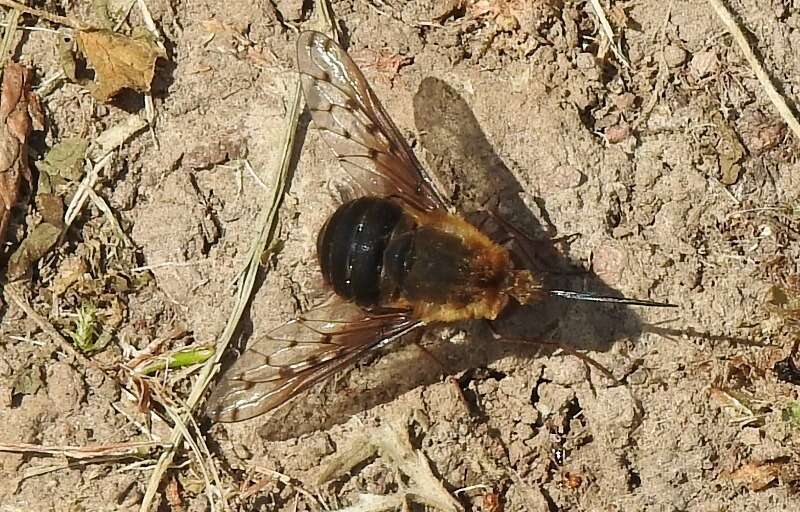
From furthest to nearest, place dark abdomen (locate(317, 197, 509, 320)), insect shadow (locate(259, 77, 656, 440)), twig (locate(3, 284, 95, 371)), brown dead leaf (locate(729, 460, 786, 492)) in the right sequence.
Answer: twig (locate(3, 284, 95, 371)), insect shadow (locate(259, 77, 656, 440)), brown dead leaf (locate(729, 460, 786, 492)), dark abdomen (locate(317, 197, 509, 320))

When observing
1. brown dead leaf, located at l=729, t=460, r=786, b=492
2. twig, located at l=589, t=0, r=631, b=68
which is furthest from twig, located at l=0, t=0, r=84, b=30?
brown dead leaf, located at l=729, t=460, r=786, b=492

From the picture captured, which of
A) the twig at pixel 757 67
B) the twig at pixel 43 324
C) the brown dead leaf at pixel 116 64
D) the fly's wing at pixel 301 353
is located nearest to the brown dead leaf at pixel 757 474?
the twig at pixel 757 67

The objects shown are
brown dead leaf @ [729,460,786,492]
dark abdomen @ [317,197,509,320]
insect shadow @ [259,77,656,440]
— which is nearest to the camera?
dark abdomen @ [317,197,509,320]

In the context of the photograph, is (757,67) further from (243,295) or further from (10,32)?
(10,32)

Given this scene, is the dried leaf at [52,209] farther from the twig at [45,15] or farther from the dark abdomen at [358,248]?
the dark abdomen at [358,248]

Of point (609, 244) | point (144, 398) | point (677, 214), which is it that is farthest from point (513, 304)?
point (144, 398)

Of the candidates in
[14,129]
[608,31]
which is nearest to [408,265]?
[608,31]

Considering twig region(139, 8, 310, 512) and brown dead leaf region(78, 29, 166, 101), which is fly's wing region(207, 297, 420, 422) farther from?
brown dead leaf region(78, 29, 166, 101)
